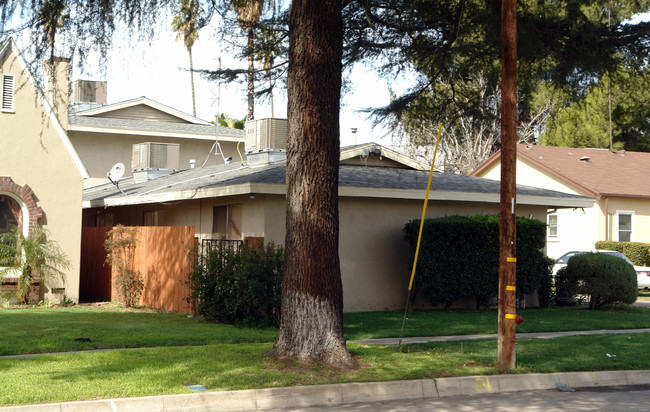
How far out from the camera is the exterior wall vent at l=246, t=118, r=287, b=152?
19.8 metres

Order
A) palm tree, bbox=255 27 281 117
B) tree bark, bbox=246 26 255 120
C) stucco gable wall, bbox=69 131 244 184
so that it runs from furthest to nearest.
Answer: stucco gable wall, bbox=69 131 244 184, palm tree, bbox=255 27 281 117, tree bark, bbox=246 26 255 120

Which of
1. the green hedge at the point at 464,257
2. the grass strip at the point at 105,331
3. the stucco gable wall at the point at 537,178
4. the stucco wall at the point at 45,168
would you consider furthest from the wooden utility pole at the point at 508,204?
the stucco gable wall at the point at 537,178

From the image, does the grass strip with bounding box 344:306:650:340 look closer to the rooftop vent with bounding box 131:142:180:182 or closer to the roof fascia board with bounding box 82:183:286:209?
the roof fascia board with bounding box 82:183:286:209

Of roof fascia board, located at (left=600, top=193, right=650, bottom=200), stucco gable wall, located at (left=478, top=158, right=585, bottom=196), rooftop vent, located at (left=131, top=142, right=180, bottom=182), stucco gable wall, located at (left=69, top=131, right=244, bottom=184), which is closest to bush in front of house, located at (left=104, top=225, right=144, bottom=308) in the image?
rooftop vent, located at (left=131, top=142, right=180, bottom=182)

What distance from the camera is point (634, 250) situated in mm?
29000

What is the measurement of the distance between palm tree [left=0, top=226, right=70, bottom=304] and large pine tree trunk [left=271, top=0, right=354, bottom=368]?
961 centimetres

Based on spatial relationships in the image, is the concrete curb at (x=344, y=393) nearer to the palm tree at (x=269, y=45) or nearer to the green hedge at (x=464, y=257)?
the palm tree at (x=269, y=45)

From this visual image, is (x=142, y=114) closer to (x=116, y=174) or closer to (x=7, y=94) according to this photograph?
(x=116, y=174)

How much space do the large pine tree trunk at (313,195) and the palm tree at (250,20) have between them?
258 centimetres

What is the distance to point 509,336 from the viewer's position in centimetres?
1009

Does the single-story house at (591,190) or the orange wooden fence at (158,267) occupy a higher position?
the single-story house at (591,190)

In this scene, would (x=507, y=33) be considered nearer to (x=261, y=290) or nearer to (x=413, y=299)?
(x=261, y=290)

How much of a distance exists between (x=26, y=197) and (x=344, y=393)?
12.0m

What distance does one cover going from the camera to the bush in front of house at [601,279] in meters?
18.3
